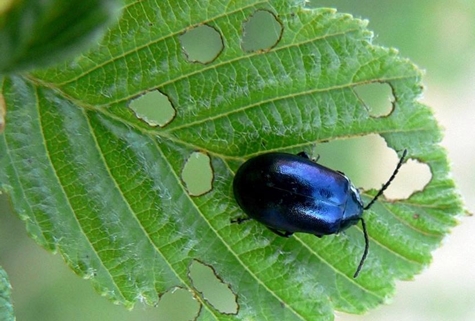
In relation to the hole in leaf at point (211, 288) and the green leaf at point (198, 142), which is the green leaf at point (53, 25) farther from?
the hole in leaf at point (211, 288)

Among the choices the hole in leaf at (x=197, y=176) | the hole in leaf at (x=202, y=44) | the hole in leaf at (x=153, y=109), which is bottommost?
the hole in leaf at (x=197, y=176)

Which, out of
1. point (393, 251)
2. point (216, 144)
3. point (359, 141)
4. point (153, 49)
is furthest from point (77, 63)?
point (359, 141)

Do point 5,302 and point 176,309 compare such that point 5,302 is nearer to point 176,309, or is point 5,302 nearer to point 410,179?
point 176,309

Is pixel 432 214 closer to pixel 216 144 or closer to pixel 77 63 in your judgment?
pixel 216 144

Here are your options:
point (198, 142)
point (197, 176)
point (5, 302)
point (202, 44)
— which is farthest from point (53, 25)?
point (202, 44)

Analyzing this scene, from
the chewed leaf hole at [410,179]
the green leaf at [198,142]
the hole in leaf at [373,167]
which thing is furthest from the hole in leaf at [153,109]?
the chewed leaf hole at [410,179]

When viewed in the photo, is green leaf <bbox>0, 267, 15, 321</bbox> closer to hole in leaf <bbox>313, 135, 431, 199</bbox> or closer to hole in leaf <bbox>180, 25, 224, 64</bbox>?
hole in leaf <bbox>180, 25, 224, 64</bbox>
